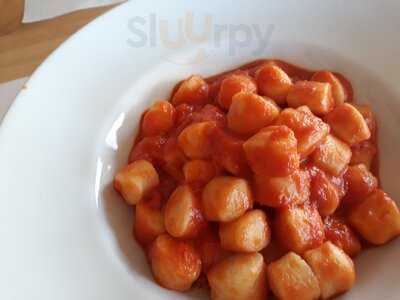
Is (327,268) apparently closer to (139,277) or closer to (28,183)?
(139,277)

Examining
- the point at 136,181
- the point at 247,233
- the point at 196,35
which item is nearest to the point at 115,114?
the point at 136,181

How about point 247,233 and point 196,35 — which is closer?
point 247,233

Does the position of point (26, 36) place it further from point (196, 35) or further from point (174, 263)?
point (174, 263)

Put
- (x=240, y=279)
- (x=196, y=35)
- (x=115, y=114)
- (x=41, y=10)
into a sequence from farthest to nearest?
(x=41, y=10), (x=196, y=35), (x=115, y=114), (x=240, y=279)

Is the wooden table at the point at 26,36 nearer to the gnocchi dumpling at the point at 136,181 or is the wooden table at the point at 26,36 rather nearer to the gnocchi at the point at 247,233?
the gnocchi dumpling at the point at 136,181

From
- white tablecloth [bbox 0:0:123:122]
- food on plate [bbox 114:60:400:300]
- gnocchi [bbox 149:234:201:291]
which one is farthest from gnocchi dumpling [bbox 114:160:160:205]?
white tablecloth [bbox 0:0:123:122]

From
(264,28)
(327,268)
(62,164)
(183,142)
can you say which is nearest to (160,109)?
(183,142)
